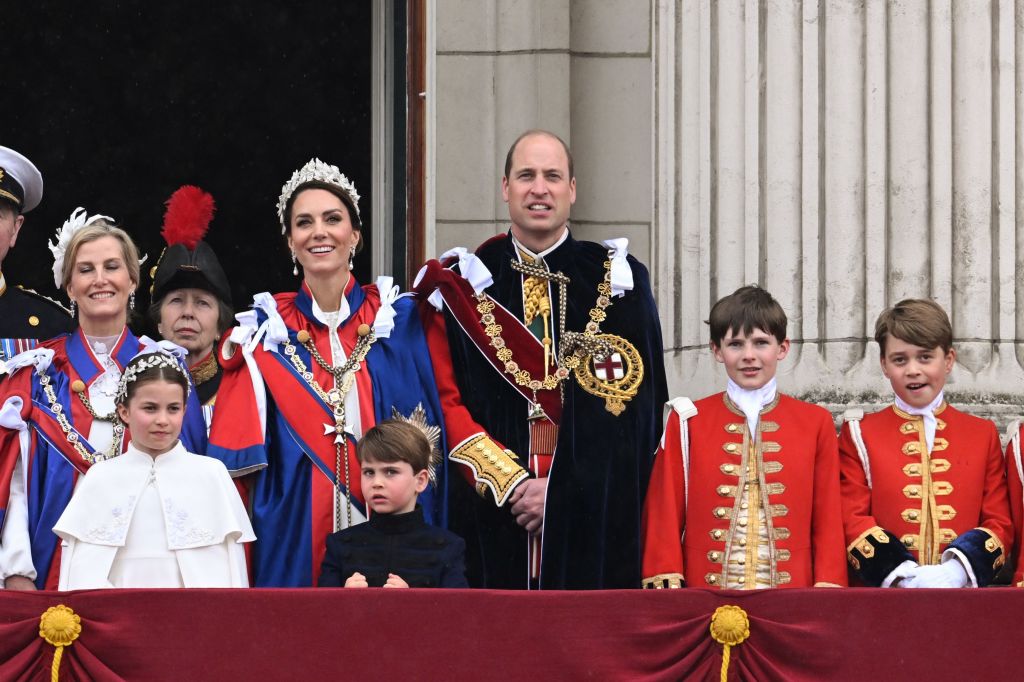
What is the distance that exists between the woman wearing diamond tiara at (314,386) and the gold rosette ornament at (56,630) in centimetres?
90

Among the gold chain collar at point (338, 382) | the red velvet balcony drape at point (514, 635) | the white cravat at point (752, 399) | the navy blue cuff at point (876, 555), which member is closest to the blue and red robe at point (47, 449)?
the gold chain collar at point (338, 382)

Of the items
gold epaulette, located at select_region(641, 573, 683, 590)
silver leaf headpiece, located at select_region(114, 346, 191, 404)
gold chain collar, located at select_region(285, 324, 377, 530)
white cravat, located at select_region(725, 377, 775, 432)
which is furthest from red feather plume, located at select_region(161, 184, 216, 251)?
gold epaulette, located at select_region(641, 573, 683, 590)

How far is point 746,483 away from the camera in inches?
194

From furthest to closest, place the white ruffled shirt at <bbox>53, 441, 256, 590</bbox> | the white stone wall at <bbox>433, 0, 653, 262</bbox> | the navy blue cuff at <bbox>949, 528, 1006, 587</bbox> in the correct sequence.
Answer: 1. the white stone wall at <bbox>433, 0, 653, 262</bbox>
2. the navy blue cuff at <bbox>949, 528, 1006, 587</bbox>
3. the white ruffled shirt at <bbox>53, 441, 256, 590</bbox>

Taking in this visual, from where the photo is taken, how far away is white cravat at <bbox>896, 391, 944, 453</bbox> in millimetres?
5036

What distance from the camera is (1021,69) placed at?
6.15 m

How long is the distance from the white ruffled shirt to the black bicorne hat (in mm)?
1201

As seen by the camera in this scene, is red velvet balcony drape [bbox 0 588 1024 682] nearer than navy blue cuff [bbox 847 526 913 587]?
Yes

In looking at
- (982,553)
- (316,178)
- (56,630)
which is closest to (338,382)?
(316,178)

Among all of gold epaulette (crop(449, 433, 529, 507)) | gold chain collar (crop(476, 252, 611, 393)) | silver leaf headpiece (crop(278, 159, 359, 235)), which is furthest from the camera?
silver leaf headpiece (crop(278, 159, 359, 235))

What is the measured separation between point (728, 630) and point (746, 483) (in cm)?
80

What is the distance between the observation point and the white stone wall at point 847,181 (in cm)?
605

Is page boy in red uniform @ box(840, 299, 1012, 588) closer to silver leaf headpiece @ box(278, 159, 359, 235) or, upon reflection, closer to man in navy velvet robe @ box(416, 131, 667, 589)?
man in navy velvet robe @ box(416, 131, 667, 589)

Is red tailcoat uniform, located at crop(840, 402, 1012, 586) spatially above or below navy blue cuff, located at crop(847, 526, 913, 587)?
above
